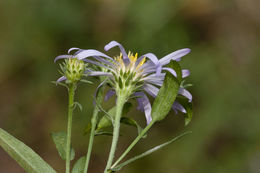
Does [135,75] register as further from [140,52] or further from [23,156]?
[140,52]

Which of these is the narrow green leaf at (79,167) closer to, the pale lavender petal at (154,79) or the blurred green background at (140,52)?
the pale lavender petal at (154,79)

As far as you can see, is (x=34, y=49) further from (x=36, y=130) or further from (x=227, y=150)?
(x=227, y=150)

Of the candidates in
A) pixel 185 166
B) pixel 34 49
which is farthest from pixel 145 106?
pixel 34 49

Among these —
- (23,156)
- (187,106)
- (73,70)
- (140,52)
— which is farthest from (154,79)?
(140,52)

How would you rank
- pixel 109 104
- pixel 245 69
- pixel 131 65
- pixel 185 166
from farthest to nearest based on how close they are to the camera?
1. pixel 245 69
2. pixel 109 104
3. pixel 185 166
4. pixel 131 65

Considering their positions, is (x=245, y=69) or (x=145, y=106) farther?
(x=245, y=69)

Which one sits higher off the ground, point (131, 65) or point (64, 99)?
point (131, 65)

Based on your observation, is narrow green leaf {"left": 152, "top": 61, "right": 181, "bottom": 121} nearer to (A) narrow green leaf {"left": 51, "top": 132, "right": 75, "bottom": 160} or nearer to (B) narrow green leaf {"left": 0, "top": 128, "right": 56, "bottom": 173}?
(A) narrow green leaf {"left": 51, "top": 132, "right": 75, "bottom": 160}
